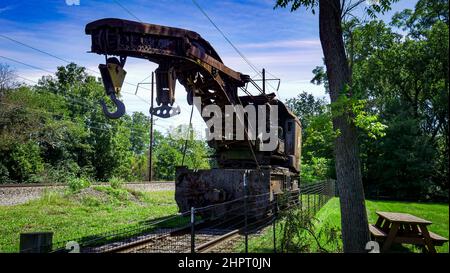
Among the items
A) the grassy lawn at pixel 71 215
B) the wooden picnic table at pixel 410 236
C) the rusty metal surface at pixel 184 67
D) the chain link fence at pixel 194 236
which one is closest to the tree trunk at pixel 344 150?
the chain link fence at pixel 194 236

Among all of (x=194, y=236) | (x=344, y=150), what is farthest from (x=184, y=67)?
(x=344, y=150)

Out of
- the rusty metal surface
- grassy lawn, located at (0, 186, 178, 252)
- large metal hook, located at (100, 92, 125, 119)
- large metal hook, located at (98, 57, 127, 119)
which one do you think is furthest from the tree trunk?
grassy lawn, located at (0, 186, 178, 252)

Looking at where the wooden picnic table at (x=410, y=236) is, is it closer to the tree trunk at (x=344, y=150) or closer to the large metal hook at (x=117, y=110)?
the tree trunk at (x=344, y=150)

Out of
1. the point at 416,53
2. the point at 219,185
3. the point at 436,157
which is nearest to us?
the point at 219,185

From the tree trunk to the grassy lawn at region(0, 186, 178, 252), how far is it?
6284mm

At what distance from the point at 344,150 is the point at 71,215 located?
1010 cm

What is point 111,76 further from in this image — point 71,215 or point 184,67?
point 71,215

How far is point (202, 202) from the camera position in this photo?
1076cm

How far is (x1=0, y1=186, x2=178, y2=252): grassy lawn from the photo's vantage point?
9.19 m

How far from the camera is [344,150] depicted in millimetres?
5766

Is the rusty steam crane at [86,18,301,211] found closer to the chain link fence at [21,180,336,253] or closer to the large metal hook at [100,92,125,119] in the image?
the large metal hook at [100,92,125,119]
